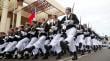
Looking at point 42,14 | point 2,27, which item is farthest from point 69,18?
point 42,14

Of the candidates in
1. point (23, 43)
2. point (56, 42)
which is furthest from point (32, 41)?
point (56, 42)

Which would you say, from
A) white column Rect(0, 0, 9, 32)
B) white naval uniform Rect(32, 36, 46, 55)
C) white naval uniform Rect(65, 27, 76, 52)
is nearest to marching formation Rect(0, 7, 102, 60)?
white naval uniform Rect(32, 36, 46, 55)

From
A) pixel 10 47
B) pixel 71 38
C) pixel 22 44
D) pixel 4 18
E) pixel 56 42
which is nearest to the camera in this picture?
pixel 71 38

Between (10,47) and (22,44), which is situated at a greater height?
(22,44)

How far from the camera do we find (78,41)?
523 inches

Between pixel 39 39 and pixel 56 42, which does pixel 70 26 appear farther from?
pixel 39 39

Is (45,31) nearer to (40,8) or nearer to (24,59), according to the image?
(24,59)

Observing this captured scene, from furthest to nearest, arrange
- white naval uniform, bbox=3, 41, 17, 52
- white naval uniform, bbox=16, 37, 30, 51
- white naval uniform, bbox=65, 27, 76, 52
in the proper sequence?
white naval uniform, bbox=3, 41, 17, 52, white naval uniform, bbox=16, 37, 30, 51, white naval uniform, bbox=65, 27, 76, 52

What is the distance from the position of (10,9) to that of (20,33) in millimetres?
21159

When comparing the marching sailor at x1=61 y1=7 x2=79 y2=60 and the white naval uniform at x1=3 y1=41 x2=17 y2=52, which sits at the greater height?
the marching sailor at x1=61 y1=7 x2=79 y2=60

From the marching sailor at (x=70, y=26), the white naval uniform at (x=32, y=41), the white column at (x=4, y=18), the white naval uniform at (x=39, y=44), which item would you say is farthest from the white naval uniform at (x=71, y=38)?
the white column at (x=4, y=18)

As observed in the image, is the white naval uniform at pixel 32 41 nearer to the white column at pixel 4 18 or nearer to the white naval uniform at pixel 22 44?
the white naval uniform at pixel 22 44

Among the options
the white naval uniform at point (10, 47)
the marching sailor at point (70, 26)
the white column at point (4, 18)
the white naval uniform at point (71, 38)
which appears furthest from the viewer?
the white column at point (4, 18)

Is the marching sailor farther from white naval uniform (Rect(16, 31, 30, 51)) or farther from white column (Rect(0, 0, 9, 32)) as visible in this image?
white column (Rect(0, 0, 9, 32))
